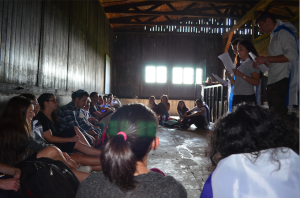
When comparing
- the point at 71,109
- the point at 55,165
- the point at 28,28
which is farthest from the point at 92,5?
the point at 55,165

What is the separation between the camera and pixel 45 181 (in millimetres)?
1330

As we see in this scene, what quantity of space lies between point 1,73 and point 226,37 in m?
11.2

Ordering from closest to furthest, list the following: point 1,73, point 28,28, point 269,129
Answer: point 269,129 → point 1,73 → point 28,28

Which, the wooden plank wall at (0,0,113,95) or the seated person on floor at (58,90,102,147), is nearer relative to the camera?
the wooden plank wall at (0,0,113,95)

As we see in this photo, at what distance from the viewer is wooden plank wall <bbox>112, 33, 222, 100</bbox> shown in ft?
39.4

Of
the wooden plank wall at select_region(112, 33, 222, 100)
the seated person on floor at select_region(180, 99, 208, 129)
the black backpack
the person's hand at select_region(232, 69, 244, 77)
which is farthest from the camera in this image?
the wooden plank wall at select_region(112, 33, 222, 100)

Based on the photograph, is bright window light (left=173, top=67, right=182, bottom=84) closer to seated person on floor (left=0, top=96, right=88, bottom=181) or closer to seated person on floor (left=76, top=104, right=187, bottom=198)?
seated person on floor (left=0, top=96, right=88, bottom=181)

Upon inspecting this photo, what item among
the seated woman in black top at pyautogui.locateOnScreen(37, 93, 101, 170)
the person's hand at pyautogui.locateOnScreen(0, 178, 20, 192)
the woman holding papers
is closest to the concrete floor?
the seated woman in black top at pyautogui.locateOnScreen(37, 93, 101, 170)

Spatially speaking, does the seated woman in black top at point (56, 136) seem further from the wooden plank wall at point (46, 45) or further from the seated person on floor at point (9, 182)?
the seated person on floor at point (9, 182)

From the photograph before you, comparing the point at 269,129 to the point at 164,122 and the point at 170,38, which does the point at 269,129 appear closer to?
the point at 164,122

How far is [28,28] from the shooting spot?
10.1ft

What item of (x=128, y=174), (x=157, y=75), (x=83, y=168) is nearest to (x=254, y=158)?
(x=128, y=174)

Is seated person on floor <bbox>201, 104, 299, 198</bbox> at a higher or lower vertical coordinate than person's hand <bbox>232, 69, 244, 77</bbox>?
lower

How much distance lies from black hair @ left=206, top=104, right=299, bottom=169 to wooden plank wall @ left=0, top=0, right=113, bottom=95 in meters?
2.59
